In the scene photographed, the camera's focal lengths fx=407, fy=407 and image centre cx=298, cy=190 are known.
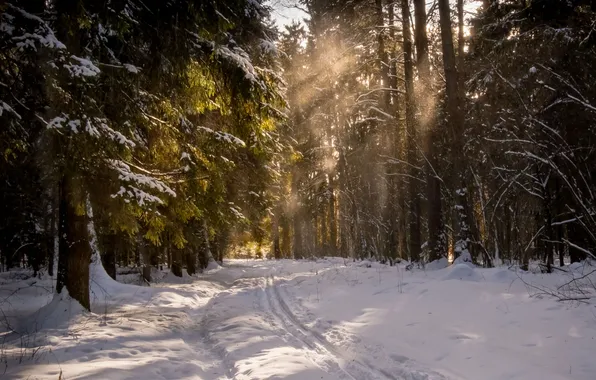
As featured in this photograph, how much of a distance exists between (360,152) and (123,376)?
15.4 metres

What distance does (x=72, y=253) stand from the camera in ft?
26.6

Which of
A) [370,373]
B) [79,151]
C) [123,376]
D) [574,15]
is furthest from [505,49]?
[123,376]

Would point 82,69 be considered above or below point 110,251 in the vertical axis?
above

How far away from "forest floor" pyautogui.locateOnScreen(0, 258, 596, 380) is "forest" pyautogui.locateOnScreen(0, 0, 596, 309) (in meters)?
1.10

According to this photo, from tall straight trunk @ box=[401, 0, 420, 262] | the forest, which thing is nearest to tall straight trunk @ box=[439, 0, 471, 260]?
the forest

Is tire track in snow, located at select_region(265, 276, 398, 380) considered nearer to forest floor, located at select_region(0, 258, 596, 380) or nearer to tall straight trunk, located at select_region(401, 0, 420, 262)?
forest floor, located at select_region(0, 258, 596, 380)

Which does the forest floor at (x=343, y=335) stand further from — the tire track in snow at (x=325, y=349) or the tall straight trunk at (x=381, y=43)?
the tall straight trunk at (x=381, y=43)

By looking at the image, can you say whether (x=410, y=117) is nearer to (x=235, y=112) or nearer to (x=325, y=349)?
(x=235, y=112)

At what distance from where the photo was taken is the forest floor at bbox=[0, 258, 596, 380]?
16.7ft

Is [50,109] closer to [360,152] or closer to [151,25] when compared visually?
[151,25]

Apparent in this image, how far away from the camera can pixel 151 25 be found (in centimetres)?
663

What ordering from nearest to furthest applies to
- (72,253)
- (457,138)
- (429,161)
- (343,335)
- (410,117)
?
(343,335) → (72,253) → (457,138) → (429,161) → (410,117)

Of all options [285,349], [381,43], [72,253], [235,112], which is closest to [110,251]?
[72,253]

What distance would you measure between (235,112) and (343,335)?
15.1 feet
